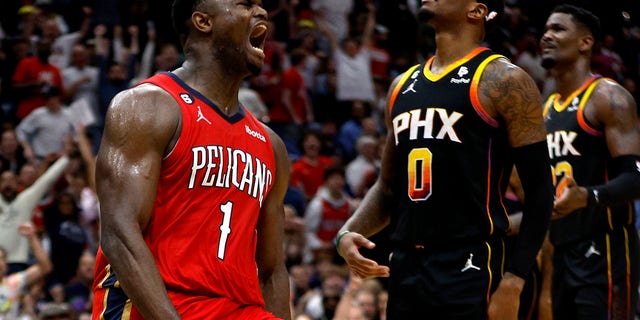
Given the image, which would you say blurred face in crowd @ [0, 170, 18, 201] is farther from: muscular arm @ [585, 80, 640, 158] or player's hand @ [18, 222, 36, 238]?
muscular arm @ [585, 80, 640, 158]

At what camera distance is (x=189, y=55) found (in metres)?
4.54

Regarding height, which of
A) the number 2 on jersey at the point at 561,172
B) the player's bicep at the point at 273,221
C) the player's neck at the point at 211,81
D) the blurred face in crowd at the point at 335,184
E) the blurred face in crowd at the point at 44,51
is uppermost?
the player's neck at the point at 211,81

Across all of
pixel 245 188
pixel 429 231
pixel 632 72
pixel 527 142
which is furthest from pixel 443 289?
pixel 632 72

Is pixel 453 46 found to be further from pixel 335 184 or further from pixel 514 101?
pixel 335 184

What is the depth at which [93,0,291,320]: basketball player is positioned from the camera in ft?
13.3

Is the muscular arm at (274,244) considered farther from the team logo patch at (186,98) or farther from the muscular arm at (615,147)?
the muscular arm at (615,147)

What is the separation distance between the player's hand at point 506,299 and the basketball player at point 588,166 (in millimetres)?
1680

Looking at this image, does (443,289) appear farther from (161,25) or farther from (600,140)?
(161,25)

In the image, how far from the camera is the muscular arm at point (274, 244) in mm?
4730

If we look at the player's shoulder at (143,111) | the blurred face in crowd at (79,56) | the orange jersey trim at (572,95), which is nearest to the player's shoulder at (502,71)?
the player's shoulder at (143,111)

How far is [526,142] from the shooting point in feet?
15.3

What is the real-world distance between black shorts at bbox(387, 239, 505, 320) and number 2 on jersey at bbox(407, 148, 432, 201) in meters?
0.26

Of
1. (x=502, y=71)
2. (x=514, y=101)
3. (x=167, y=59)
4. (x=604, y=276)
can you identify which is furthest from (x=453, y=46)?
(x=167, y=59)

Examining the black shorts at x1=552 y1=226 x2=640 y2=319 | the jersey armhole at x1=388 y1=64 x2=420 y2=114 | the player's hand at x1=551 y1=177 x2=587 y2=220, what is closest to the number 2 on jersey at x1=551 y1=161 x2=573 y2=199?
the black shorts at x1=552 y1=226 x2=640 y2=319
